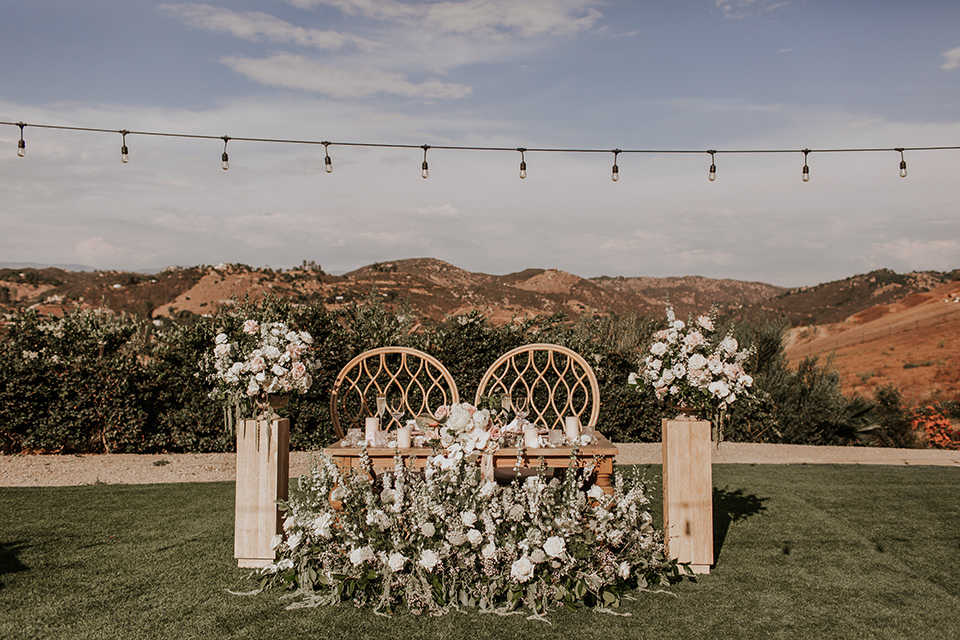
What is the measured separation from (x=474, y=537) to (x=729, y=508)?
2.79m

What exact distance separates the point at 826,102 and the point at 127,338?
8911 mm

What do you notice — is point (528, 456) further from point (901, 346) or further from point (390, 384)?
point (901, 346)

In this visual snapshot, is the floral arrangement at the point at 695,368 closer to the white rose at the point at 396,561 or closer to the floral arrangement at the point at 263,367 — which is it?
the white rose at the point at 396,561

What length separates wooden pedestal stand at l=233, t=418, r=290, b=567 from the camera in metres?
3.35

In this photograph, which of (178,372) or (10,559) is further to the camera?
(178,372)

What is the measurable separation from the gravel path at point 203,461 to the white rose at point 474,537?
376 centimetres

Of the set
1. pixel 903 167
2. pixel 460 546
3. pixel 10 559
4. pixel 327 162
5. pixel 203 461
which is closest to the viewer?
pixel 460 546

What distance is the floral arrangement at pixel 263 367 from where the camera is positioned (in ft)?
10.8

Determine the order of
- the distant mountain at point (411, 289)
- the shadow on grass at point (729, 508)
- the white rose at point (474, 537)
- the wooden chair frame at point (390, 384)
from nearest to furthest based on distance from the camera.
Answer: the white rose at point (474, 537), the shadow on grass at point (729, 508), the wooden chair frame at point (390, 384), the distant mountain at point (411, 289)

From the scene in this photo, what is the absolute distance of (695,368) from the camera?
3188mm

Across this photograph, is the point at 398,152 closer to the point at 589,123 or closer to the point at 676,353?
the point at 589,123

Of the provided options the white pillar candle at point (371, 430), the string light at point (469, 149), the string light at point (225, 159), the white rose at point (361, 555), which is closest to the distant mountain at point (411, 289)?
the string light at point (469, 149)

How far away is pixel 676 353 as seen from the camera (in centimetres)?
336

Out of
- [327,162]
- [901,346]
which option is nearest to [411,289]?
[901,346]
